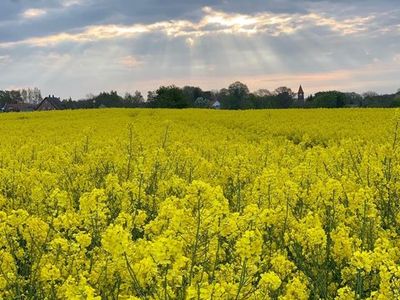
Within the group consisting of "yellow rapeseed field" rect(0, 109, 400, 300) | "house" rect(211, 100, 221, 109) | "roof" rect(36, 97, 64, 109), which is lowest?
"yellow rapeseed field" rect(0, 109, 400, 300)

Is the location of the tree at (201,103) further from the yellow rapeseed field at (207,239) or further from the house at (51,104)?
the yellow rapeseed field at (207,239)

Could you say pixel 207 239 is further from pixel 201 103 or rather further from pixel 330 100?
pixel 201 103

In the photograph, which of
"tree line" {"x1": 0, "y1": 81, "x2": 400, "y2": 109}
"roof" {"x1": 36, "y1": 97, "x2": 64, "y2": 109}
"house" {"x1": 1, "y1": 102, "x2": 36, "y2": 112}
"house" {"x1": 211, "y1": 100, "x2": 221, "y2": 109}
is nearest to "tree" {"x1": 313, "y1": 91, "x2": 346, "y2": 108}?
"tree line" {"x1": 0, "y1": 81, "x2": 400, "y2": 109}

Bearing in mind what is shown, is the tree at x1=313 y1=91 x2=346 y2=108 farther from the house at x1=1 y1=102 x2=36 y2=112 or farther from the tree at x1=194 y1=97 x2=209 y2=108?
the house at x1=1 y1=102 x2=36 y2=112

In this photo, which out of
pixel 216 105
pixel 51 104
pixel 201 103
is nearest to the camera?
pixel 201 103

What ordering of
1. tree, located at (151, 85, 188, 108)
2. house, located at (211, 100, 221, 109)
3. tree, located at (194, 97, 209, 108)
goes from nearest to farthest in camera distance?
tree, located at (151, 85, 188, 108) < tree, located at (194, 97, 209, 108) < house, located at (211, 100, 221, 109)

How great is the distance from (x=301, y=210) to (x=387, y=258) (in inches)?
81.8

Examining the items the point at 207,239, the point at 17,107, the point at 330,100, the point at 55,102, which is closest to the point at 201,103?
the point at 330,100

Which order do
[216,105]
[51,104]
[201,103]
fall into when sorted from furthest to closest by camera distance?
[51,104]
[216,105]
[201,103]

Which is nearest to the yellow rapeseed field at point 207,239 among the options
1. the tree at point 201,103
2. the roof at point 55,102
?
the tree at point 201,103

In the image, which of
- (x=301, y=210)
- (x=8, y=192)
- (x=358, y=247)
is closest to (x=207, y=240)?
(x=358, y=247)

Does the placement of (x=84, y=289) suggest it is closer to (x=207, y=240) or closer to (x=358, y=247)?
(x=207, y=240)

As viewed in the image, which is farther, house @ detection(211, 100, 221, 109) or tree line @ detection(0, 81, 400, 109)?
house @ detection(211, 100, 221, 109)

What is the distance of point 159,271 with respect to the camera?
2.71 metres
